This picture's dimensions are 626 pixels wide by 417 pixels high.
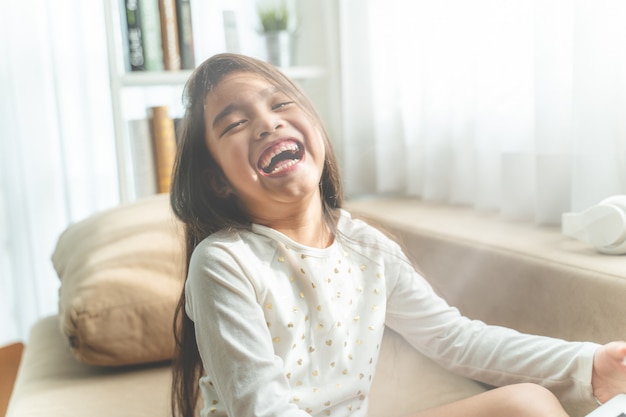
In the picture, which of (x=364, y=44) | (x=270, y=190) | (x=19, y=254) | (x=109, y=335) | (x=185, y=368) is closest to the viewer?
(x=270, y=190)

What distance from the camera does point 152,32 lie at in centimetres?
64

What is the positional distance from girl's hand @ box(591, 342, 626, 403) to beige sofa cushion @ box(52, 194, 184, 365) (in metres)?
0.47

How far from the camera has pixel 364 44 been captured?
699 mm

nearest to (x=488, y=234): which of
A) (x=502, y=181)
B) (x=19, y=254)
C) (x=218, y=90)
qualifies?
→ (x=502, y=181)

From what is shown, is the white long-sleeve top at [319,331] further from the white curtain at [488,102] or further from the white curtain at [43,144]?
the white curtain at [43,144]

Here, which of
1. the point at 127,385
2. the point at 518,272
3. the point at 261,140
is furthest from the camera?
the point at 127,385

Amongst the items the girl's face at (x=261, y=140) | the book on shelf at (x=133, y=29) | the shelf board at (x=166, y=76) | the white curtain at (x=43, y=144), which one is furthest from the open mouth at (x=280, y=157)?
the white curtain at (x=43, y=144)

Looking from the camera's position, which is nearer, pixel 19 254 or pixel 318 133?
pixel 318 133

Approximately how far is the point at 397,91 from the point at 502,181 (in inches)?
5.8

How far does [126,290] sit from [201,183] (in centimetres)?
36

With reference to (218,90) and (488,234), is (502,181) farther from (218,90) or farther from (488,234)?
(218,90)

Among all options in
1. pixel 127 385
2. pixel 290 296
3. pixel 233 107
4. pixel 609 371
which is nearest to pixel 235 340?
pixel 290 296

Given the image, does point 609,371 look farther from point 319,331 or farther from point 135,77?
point 135,77

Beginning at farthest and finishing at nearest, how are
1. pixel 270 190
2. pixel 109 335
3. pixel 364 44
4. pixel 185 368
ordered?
1. pixel 109 335
2. pixel 364 44
3. pixel 185 368
4. pixel 270 190
